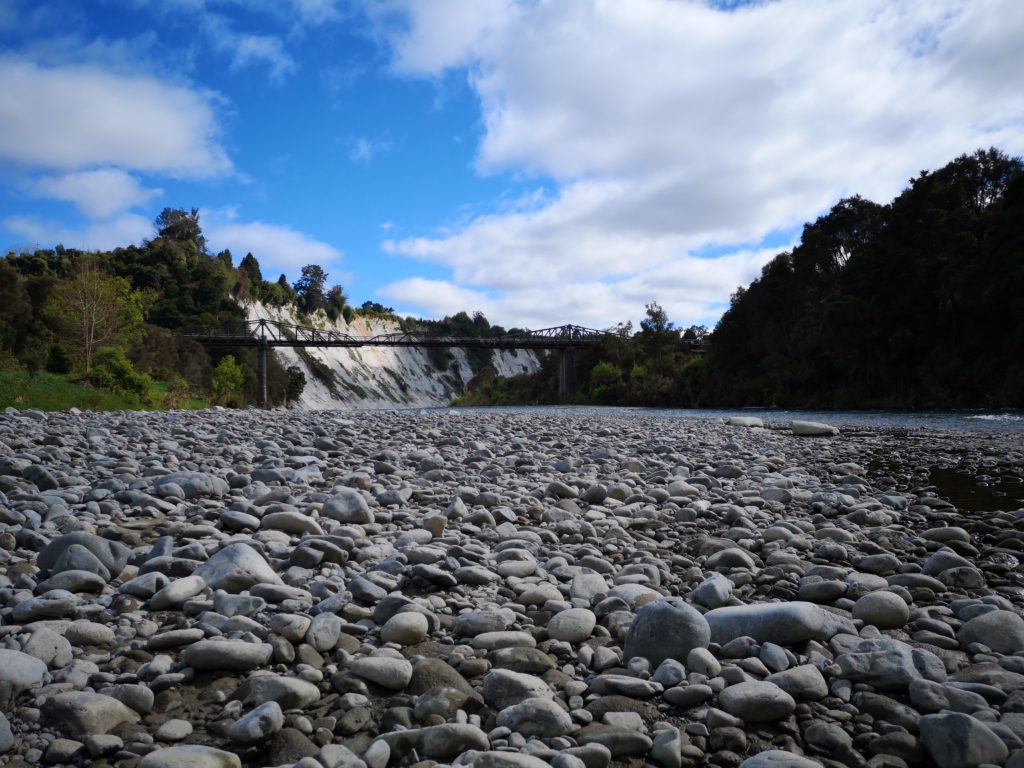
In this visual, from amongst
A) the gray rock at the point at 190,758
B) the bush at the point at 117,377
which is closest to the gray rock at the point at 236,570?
the gray rock at the point at 190,758

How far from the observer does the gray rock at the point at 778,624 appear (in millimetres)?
2160

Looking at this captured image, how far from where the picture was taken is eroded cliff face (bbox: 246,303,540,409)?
70.2 meters

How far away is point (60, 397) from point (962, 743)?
1857 cm

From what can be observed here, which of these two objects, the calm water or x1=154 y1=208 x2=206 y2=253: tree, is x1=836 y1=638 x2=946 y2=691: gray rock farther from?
x1=154 y1=208 x2=206 y2=253: tree

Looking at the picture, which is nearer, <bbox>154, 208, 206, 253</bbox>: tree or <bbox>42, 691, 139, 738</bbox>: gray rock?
<bbox>42, 691, 139, 738</bbox>: gray rock

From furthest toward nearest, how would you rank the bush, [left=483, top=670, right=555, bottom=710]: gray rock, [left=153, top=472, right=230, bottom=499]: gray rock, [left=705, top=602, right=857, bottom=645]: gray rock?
the bush
[left=153, top=472, right=230, bottom=499]: gray rock
[left=705, top=602, right=857, bottom=645]: gray rock
[left=483, top=670, right=555, bottom=710]: gray rock

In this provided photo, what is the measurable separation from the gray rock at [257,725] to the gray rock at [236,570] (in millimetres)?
1010

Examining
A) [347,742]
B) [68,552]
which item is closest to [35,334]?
[68,552]

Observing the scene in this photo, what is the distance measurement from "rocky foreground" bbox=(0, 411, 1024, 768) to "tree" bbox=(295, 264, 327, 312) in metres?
80.1

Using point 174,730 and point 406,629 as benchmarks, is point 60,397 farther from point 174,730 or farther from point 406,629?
point 174,730

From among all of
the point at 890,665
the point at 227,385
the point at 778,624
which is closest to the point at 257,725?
the point at 778,624

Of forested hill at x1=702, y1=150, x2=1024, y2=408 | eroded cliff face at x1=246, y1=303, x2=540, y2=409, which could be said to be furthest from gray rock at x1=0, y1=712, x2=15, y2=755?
eroded cliff face at x1=246, y1=303, x2=540, y2=409

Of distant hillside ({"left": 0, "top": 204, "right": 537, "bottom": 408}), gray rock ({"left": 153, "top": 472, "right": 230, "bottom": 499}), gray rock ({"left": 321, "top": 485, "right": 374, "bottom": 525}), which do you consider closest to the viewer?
gray rock ({"left": 321, "top": 485, "right": 374, "bottom": 525})

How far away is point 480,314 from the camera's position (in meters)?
106
